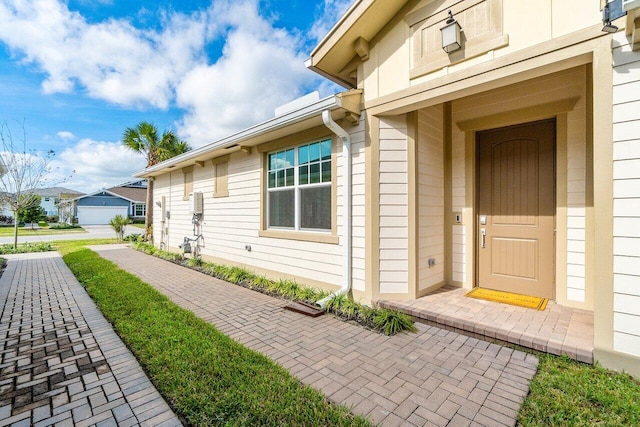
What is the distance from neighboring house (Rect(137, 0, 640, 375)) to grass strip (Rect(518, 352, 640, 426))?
0.72 feet

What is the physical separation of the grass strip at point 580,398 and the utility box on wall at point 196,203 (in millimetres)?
8256

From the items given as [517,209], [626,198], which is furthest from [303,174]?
[626,198]

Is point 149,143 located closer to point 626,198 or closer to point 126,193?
point 626,198

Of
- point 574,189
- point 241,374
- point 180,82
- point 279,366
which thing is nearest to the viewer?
point 241,374

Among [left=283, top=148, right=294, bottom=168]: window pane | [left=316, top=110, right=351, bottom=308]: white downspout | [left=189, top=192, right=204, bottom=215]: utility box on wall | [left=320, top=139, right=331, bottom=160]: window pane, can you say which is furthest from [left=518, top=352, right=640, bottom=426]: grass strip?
[left=189, top=192, right=204, bottom=215]: utility box on wall

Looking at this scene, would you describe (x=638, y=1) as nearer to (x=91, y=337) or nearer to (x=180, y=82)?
(x=91, y=337)

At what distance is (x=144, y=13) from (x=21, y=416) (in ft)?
27.1

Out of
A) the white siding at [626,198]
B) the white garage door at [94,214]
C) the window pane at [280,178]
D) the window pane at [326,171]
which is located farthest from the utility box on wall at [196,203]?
the white garage door at [94,214]

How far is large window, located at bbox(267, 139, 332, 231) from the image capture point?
5.05 meters

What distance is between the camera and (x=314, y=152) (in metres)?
5.22

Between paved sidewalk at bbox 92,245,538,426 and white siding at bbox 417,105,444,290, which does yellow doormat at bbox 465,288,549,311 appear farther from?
paved sidewalk at bbox 92,245,538,426

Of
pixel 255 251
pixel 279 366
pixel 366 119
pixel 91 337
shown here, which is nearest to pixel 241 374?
pixel 279 366

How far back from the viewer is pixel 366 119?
4.30 m

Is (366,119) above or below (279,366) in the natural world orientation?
above
